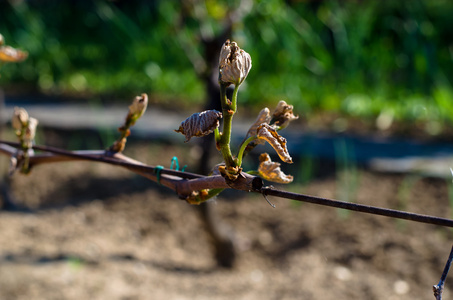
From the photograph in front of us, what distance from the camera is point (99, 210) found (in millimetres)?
3047

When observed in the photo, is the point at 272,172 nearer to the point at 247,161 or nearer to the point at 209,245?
the point at 209,245

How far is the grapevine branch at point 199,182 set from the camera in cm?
67

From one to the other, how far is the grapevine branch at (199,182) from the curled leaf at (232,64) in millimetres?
154

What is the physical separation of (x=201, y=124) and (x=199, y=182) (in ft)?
0.60

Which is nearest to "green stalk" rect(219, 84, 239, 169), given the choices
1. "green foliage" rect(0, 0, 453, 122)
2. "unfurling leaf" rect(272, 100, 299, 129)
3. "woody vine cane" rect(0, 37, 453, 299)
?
"woody vine cane" rect(0, 37, 453, 299)

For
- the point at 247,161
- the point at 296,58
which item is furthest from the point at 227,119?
the point at 296,58

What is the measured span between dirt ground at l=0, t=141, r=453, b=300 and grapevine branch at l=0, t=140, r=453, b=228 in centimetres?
121

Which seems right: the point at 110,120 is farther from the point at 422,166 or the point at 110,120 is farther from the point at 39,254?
the point at 422,166

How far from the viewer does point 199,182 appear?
2.68 feet

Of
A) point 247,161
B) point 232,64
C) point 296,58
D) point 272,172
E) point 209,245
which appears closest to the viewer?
point 232,64

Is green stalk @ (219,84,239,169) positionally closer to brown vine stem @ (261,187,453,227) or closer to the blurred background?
brown vine stem @ (261,187,453,227)

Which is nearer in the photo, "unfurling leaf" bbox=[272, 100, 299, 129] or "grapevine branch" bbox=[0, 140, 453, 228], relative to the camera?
"grapevine branch" bbox=[0, 140, 453, 228]

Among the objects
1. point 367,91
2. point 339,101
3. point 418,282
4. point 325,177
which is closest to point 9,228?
point 325,177

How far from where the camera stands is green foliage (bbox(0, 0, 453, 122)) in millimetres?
4586
